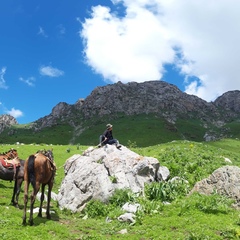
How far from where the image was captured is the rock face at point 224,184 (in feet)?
69.3

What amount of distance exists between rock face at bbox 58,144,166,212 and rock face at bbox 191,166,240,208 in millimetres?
4533

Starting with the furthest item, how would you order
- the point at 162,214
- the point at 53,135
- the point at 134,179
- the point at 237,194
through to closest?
the point at 53,135, the point at 134,179, the point at 237,194, the point at 162,214

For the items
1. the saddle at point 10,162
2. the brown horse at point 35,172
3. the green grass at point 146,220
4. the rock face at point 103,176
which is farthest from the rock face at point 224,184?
the saddle at point 10,162

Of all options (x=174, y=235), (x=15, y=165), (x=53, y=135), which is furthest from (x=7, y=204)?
(x=53, y=135)

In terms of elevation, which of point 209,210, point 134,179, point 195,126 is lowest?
point 209,210

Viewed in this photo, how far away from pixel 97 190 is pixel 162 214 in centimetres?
551

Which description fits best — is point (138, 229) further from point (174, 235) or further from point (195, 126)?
point (195, 126)

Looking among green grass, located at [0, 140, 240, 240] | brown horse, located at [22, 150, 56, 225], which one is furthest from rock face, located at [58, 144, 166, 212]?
brown horse, located at [22, 150, 56, 225]

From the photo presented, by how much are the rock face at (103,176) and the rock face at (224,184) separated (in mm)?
4533

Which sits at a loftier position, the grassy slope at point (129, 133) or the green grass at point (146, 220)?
the grassy slope at point (129, 133)

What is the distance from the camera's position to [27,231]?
14.7 meters

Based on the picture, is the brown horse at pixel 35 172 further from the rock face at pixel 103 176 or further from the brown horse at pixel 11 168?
the brown horse at pixel 11 168

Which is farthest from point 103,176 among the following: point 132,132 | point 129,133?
point 132,132

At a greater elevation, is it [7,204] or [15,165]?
[15,165]
